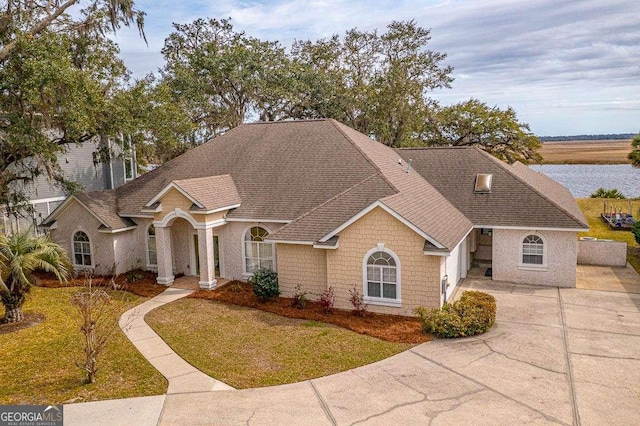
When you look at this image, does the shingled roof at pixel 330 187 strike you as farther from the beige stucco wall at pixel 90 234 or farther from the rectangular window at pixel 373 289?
the rectangular window at pixel 373 289

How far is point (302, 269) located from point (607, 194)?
46768mm

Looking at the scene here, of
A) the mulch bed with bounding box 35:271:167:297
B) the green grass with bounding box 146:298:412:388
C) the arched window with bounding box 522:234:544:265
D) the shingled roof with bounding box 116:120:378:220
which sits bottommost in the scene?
the green grass with bounding box 146:298:412:388

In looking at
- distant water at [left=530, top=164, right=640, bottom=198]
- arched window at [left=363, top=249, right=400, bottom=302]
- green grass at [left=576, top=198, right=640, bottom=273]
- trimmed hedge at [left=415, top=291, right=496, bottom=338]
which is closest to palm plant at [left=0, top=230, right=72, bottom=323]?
arched window at [left=363, top=249, right=400, bottom=302]

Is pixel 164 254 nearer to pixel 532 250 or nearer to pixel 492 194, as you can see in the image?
pixel 492 194

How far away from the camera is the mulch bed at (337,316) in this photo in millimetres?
14094

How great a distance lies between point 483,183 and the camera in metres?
21.9

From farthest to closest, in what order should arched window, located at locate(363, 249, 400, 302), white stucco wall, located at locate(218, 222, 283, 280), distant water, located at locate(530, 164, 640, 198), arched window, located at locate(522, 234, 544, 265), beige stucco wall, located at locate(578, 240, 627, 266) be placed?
1. distant water, located at locate(530, 164, 640, 198)
2. beige stucco wall, located at locate(578, 240, 627, 266)
3. white stucco wall, located at locate(218, 222, 283, 280)
4. arched window, located at locate(522, 234, 544, 265)
5. arched window, located at locate(363, 249, 400, 302)

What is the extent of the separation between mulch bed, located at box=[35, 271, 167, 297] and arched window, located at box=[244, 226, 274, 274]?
377 cm

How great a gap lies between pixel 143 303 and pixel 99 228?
18.0ft

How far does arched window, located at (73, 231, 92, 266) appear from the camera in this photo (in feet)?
72.3

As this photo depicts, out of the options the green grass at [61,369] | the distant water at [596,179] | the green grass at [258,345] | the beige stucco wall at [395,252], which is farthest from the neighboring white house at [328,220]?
the distant water at [596,179]

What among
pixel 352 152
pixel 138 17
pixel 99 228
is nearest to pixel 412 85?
pixel 352 152

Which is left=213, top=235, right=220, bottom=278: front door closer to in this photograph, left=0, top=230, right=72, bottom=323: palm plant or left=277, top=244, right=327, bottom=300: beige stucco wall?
left=277, top=244, right=327, bottom=300: beige stucco wall

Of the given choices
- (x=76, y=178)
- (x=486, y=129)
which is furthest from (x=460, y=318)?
(x=486, y=129)
